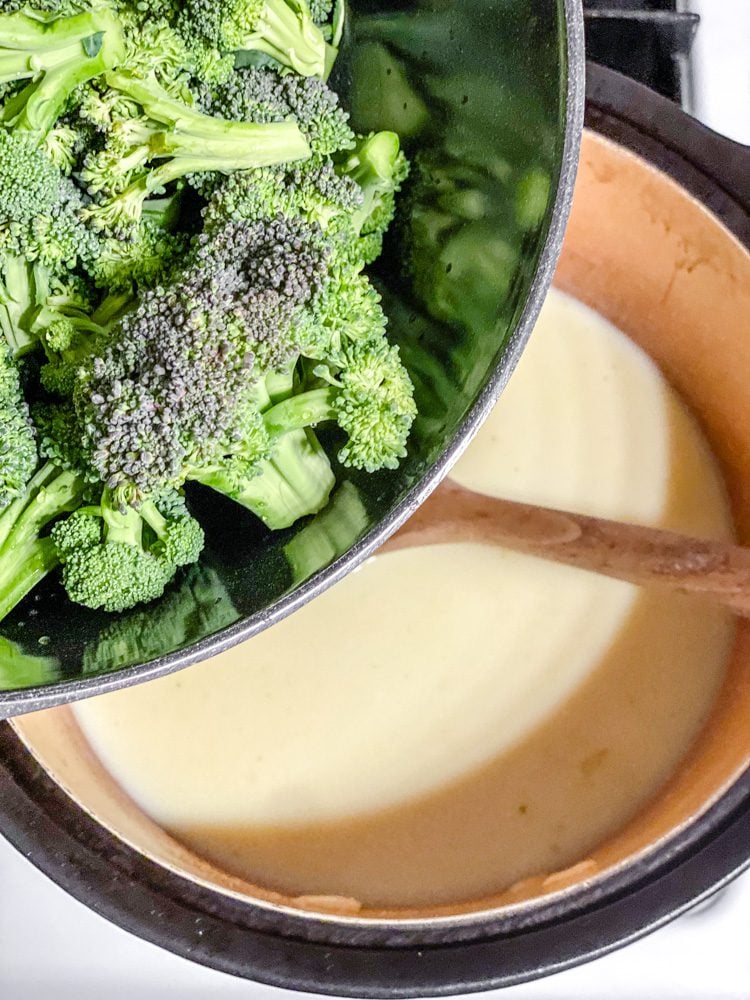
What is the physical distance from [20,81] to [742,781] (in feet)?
2.88

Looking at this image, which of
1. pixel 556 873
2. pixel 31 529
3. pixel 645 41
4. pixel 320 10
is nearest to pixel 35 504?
pixel 31 529

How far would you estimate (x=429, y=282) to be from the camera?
766 mm

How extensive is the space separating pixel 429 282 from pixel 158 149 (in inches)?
10.1

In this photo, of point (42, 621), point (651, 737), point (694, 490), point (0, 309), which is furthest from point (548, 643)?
point (0, 309)

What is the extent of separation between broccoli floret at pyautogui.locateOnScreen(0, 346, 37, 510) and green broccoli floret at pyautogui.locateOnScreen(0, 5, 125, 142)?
0.19 metres

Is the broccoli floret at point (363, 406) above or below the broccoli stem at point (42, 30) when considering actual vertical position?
below

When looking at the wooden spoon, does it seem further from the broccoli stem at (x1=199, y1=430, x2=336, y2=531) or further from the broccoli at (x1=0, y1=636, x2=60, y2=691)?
the broccoli at (x1=0, y1=636, x2=60, y2=691)

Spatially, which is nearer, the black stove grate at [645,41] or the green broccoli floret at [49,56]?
the green broccoli floret at [49,56]

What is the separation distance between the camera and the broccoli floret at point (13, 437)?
68cm

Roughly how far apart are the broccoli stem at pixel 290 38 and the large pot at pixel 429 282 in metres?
0.06

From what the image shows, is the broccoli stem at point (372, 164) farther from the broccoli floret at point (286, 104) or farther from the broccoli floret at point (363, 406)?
the broccoli floret at point (363, 406)

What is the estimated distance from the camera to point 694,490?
1.06 m

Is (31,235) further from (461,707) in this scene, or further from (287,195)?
(461,707)

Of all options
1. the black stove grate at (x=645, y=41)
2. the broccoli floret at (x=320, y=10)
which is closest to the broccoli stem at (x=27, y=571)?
the broccoli floret at (x=320, y=10)
